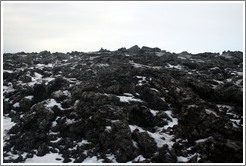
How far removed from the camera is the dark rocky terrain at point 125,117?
2380cm

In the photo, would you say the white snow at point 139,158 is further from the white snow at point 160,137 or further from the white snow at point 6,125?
the white snow at point 6,125

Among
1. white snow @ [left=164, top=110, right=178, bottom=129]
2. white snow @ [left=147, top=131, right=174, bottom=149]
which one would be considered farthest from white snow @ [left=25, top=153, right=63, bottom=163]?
white snow @ [left=164, top=110, right=178, bottom=129]

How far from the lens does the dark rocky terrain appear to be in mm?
23797

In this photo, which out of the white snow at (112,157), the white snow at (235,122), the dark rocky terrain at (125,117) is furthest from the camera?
the white snow at (235,122)

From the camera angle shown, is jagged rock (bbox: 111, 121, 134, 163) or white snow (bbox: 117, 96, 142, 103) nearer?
jagged rock (bbox: 111, 121, 134, 163)

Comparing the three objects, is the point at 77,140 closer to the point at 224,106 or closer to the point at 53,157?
the point at 53,157

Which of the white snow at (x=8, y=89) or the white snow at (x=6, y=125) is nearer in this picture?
the white snow at (x=6, y=125)

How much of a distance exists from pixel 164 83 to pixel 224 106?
10.0m

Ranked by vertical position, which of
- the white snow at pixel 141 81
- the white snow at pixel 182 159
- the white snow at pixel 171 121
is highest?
the white snow at pixel 141 81

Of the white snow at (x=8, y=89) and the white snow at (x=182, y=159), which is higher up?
the white snow at (x=8, y=89)

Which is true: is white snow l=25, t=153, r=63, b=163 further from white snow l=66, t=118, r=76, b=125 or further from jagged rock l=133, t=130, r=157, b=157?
jagged rock l=133, t=130, r=157, b=157

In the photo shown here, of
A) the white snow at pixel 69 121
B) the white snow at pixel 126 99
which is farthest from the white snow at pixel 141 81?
the white snow at pixel 69 121

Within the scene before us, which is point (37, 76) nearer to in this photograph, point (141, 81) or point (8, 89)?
point (8, 89)

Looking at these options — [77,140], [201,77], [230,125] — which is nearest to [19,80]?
[77,140]
